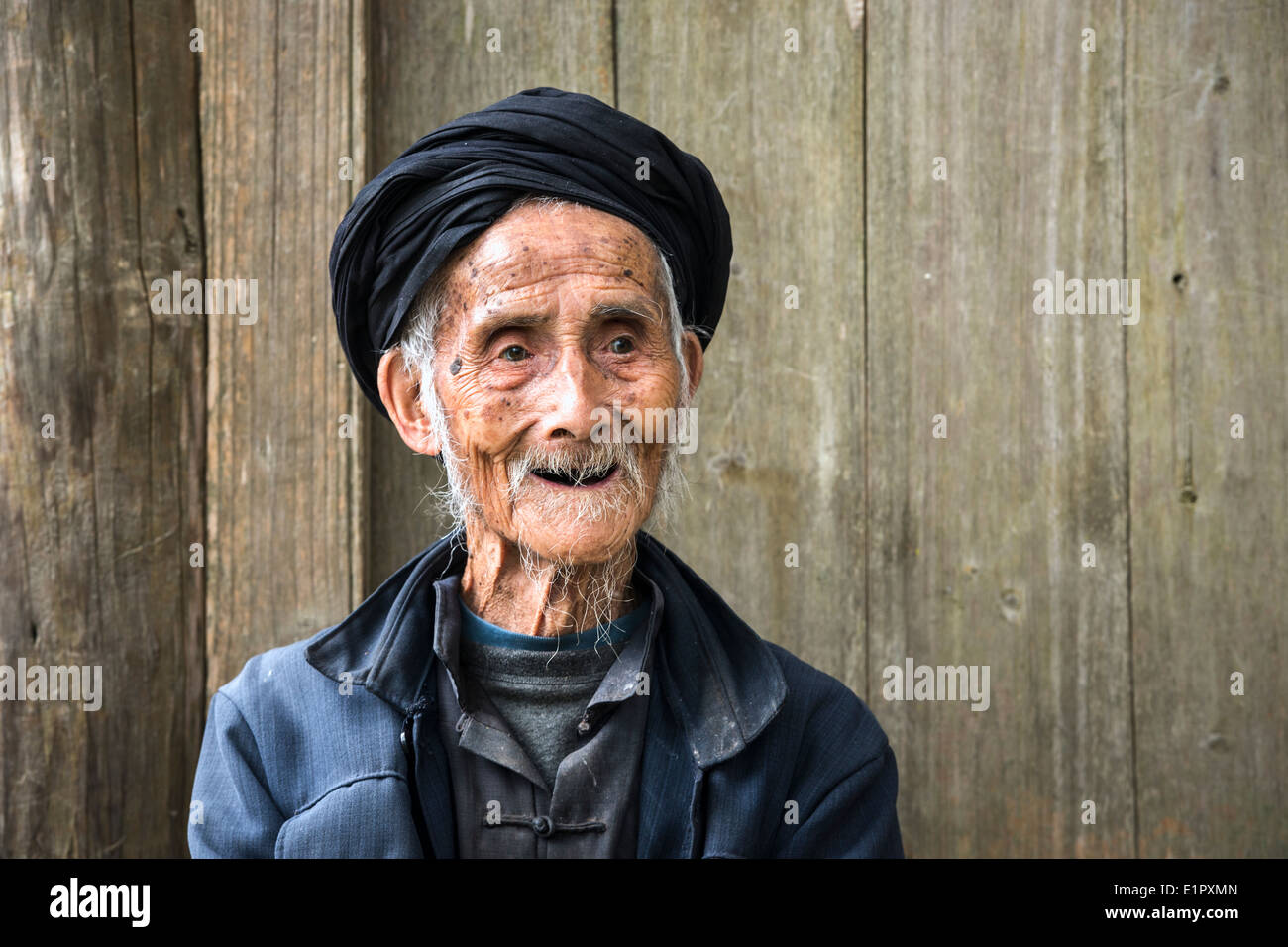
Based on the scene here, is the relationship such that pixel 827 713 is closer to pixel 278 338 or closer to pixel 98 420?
pixel 278 338

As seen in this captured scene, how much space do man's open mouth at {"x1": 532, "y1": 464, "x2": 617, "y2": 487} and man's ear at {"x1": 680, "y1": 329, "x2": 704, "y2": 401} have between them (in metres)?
0.28

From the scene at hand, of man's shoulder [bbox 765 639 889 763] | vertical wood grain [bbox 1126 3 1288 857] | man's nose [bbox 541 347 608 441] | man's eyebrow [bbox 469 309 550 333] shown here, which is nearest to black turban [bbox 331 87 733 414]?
man's eyebrow [bbox 469 309 550 333]

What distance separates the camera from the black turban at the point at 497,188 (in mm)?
1620

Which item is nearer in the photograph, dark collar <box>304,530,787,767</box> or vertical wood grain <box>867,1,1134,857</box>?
dark collar <box>304,530,787,767</box>

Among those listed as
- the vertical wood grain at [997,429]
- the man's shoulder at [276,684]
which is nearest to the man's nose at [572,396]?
the man's shoulder at [276,684]

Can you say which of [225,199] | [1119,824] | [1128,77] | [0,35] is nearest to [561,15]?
[225,199]

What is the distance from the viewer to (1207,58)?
90.5 inches

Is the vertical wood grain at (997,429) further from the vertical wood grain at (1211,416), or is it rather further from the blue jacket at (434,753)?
the blue jacket at (434,753)

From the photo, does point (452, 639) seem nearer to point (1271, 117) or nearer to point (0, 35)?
point (0, 35)

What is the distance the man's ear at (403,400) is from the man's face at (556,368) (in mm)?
135

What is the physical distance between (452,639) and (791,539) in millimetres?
930

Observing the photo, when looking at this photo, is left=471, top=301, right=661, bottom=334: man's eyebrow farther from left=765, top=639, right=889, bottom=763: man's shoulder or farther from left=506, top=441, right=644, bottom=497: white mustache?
left=765, top=639, right=889, bottom=763: man's shoulder

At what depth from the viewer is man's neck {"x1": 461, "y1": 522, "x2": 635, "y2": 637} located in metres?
1.74

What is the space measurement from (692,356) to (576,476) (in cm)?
37
